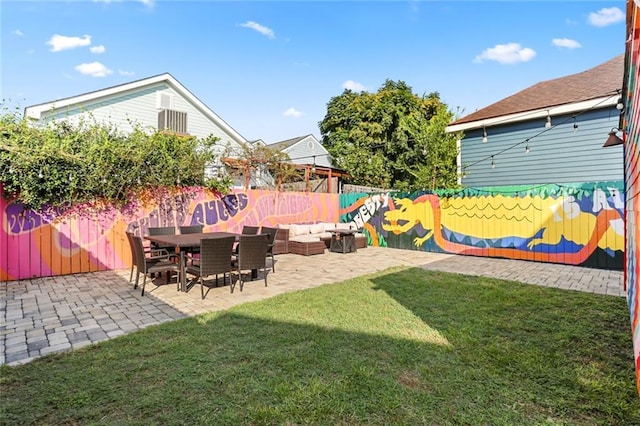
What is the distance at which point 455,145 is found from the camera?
10859 mm

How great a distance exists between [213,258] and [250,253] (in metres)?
0.66

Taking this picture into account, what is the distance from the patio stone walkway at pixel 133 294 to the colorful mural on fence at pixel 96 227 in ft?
1.06

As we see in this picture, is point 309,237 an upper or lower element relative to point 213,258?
lower

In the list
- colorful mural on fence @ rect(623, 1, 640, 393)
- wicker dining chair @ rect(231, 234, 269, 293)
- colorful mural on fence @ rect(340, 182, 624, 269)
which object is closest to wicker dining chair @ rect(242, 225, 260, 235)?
wicker dining chair @ rect(231, 234, 269, 293)

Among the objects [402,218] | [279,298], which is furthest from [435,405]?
[402,218]

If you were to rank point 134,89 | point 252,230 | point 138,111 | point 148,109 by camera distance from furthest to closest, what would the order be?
1. point 148,109
2. point 138,111
3. point 134,89
4. point 252,230

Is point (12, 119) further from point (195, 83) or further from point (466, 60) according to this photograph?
point (466, 60)

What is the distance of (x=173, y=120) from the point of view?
520 inches

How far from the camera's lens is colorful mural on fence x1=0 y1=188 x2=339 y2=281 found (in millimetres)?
6262

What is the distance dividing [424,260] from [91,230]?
7933 millimetres

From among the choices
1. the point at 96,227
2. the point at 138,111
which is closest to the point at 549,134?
the point at 96,227

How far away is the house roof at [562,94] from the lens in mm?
8555

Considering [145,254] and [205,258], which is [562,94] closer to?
[205,258]

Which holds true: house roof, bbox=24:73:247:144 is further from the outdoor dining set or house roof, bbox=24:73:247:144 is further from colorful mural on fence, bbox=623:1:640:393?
colorful mural on fence, bbox=623:1:640:393
